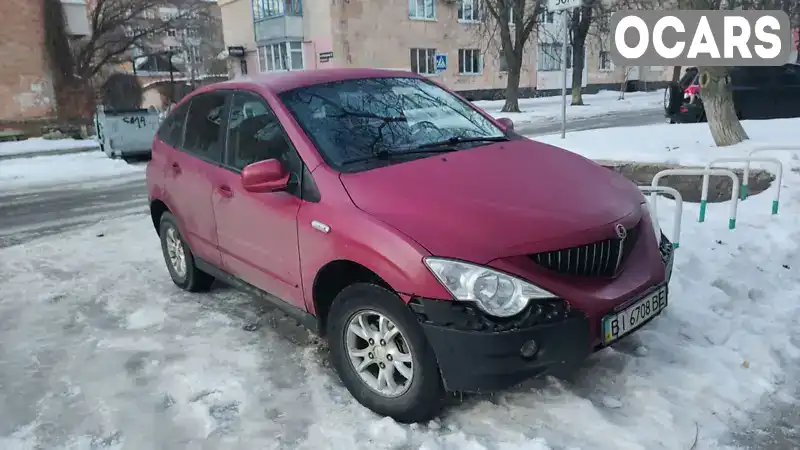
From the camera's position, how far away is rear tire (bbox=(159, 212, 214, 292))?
4.85 metres

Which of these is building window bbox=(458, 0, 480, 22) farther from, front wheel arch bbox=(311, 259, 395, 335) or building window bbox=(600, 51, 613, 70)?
front wheel arch bbox=(311, 259, 395, 335)

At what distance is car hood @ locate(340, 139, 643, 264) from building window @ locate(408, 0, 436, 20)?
30.9m

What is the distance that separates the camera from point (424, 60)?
33.4m

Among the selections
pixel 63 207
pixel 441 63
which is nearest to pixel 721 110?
pixel 63 207

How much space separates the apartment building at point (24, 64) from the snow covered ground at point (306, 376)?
18.9m

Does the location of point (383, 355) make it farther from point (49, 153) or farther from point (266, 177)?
point (49, 153)

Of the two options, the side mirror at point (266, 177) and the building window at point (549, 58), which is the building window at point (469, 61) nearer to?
the building window at point (549, 58)

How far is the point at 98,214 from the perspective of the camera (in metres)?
8.45

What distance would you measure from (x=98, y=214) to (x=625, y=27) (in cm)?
1057

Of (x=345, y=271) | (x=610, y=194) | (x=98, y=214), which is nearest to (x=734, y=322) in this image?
(x=610, y=194)

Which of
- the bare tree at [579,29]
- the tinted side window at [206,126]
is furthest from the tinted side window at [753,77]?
the tinted side window at [206,126]

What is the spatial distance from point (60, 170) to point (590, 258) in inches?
526

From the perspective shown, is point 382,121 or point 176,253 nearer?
point 382,121

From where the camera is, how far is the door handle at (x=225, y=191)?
154 inches
